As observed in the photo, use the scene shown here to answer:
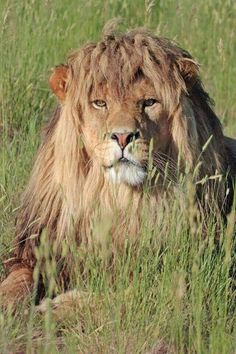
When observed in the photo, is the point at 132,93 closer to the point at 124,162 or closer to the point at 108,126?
the point at 108,126

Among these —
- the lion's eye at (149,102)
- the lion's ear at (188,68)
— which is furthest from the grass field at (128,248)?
the lion's ear at (188,68)

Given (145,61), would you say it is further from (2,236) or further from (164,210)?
(2,236)

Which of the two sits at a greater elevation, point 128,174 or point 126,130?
point 126,130

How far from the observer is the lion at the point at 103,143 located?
4793 mm

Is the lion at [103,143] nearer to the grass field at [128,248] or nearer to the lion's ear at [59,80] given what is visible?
the lion's ear at [59,80]

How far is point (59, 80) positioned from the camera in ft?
16.3

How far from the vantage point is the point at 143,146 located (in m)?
4.61

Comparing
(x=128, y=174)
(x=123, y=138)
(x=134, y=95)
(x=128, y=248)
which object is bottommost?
(x=128, y=248)

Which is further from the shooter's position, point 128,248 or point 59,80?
point 59,80

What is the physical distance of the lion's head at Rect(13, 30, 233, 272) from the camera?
479 cm

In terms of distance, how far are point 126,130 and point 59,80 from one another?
20.5 inches

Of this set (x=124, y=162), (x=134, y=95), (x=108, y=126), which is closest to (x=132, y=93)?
(x=134, y=95)

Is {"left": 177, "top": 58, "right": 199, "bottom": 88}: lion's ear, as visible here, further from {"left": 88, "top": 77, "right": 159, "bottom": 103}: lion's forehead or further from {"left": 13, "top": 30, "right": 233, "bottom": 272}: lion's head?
{"left": 88, "top": 77, "right": 159, "bottom": 103}: lion's forehead

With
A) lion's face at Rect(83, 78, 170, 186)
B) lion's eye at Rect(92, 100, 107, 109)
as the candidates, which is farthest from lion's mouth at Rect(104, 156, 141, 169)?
lion's eye at Rect(92, 100, 107, 109)
